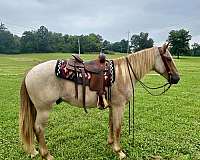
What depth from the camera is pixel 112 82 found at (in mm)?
4832

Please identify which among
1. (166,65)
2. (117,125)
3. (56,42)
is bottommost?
(117,125)

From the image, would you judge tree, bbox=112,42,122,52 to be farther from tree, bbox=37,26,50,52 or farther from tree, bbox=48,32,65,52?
tree, bbox=37,26,50,52

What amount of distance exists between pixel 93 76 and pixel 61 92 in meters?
0.57

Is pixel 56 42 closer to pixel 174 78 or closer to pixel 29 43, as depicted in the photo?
pixel 29 43

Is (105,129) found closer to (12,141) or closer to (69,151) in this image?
(69,151)

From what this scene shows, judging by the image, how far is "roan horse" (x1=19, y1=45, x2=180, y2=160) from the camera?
15.0 ft

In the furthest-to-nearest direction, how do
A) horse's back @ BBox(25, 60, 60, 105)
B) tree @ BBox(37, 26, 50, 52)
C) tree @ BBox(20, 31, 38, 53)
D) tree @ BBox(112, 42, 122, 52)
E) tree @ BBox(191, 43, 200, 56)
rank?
1. tree @ BBox(191, 43, 200, 56)
2. tree @ BBox(20, 31, 38, 53)
3. tree @ BBox(37, 26, 50, 52)
4. tree @ BBox(112, 42, 122, 52)
5. horse's back @ BBox(25, 60, 60, 105)

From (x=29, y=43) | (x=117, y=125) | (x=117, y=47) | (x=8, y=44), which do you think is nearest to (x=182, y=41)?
(x=117, y=47)

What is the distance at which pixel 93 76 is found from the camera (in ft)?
15.5

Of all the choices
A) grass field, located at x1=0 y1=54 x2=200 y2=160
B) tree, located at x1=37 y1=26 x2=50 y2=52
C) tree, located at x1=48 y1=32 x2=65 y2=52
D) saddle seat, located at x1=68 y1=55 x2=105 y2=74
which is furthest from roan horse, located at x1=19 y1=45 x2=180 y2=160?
tree, located at x1=37 y1=26 x2=50 y2=52

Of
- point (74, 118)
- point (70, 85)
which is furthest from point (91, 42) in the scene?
point (70, 85)

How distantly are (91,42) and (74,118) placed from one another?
134 ft

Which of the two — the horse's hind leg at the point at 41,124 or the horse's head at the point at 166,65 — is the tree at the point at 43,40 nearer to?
the horse's head at the point at 166,65

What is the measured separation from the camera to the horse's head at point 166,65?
5004mm
